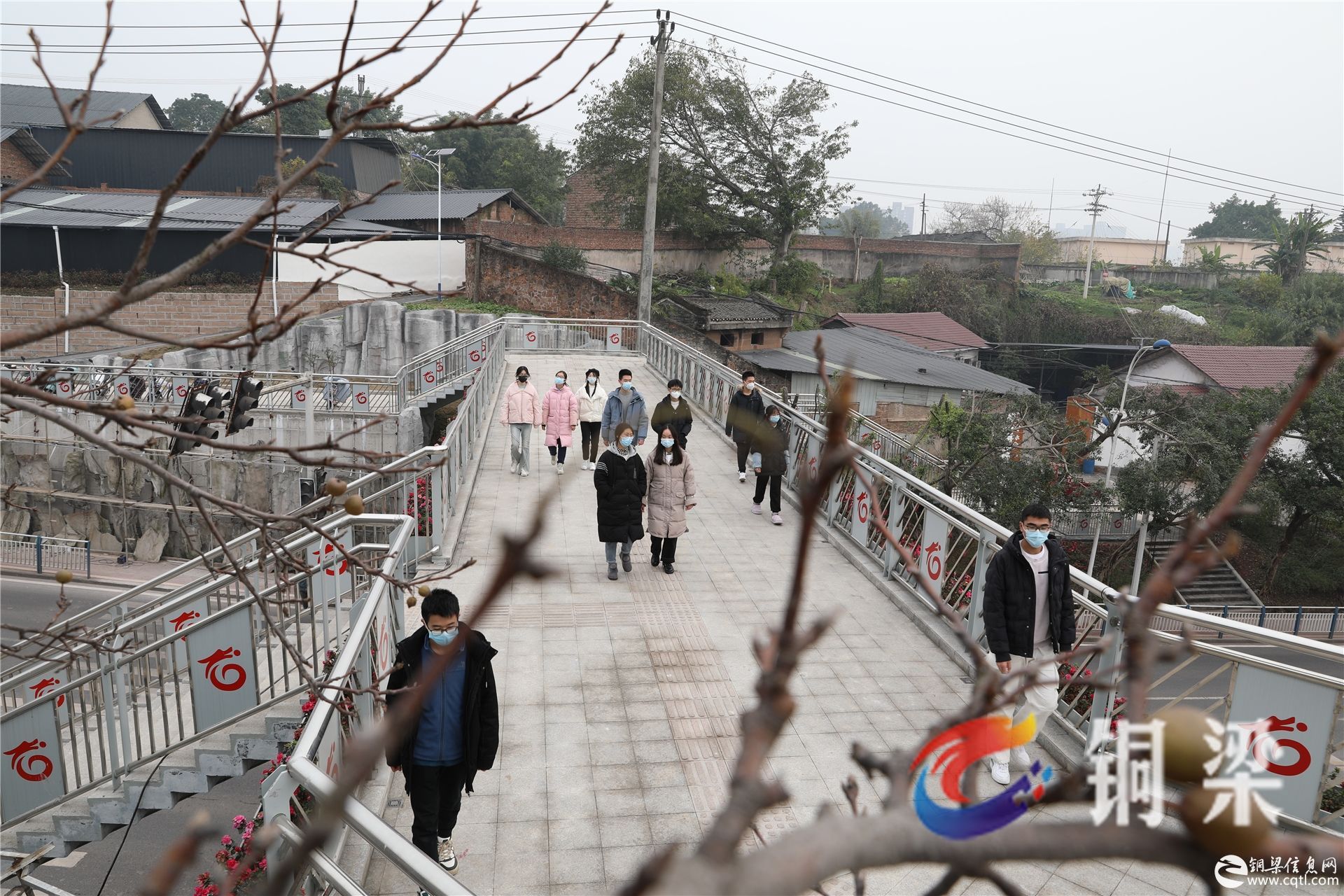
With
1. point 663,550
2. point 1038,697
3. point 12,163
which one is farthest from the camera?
point 12,163

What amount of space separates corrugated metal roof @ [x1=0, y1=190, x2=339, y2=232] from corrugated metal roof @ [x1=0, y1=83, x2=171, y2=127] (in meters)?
10.1

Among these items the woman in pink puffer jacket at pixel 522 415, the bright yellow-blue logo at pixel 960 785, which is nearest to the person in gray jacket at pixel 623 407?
the woman in pink puffer jacket at pixel 522 415

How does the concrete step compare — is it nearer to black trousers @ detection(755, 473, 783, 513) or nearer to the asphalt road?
black trousers @ detection(755, 473, 783, 513)

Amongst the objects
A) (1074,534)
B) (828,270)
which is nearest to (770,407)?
(1074,534)

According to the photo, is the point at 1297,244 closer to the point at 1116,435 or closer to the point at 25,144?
the point at 1116,435

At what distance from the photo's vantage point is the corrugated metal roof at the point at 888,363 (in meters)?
29.8

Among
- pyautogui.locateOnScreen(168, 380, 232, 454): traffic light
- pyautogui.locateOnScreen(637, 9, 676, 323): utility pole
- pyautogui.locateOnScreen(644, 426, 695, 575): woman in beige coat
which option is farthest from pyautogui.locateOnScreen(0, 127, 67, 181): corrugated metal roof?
pyautogui.locateOnScreen(644, 426, 695, 575): woman in beige coat

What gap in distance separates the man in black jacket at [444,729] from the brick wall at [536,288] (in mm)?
30551

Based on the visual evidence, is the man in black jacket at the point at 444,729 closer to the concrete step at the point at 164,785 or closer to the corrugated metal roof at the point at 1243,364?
the concrete step at the point at 164,785

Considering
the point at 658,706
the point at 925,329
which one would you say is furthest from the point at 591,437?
the point at 925,329

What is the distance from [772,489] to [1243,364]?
28159 millimetres

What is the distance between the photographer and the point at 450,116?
10.3 ft

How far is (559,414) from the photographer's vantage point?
40.9 ft

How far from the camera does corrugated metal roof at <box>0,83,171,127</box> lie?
42.5m
